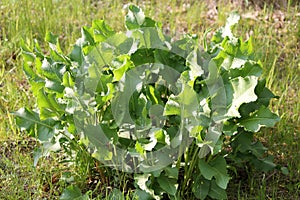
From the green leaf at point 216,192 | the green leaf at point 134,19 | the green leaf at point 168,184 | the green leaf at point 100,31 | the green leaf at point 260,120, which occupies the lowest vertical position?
the green leaf at point 216,192

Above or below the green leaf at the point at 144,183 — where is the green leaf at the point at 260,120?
above

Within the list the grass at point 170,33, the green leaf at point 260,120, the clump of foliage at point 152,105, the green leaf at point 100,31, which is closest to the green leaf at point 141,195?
the clump of foliage at point 152,105

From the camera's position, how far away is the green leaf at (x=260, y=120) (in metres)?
2.39

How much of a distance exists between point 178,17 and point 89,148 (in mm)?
1927

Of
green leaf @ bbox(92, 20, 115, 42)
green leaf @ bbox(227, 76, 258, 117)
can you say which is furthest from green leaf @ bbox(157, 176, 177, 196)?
green leaf @ bbox(92, 20, 115, 42)

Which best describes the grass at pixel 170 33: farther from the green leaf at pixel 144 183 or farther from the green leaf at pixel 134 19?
the green leaf at pixel 134 19

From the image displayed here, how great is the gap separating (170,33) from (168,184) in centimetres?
176

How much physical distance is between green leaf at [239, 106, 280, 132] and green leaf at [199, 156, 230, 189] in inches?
8.8

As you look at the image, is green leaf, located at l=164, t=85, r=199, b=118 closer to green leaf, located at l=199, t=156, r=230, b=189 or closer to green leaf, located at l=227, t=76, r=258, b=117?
green leaf, located at l=227, t=76, r=258, b=117

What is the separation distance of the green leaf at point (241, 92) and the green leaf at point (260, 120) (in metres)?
0.15

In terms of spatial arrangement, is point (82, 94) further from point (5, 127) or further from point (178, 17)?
point (178, 17)

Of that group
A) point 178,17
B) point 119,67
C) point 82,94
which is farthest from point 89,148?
point 178,17

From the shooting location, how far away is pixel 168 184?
2.48m

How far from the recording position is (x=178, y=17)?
421cm
